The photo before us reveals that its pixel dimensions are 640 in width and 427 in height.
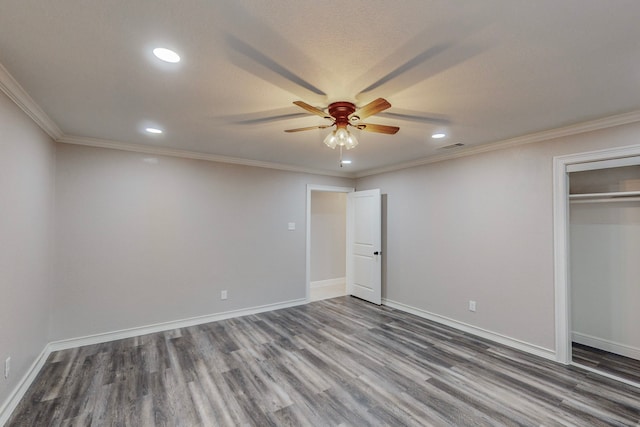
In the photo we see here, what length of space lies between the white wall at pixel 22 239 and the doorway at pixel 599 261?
16.4ft

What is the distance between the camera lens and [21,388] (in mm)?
2402

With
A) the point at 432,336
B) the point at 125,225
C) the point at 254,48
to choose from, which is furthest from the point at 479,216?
the point at 125,225

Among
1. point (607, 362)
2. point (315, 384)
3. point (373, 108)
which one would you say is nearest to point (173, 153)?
point (373, 108)

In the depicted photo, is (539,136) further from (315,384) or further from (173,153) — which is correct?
(173,153)

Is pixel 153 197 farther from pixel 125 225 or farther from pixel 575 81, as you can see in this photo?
pixel 575 81

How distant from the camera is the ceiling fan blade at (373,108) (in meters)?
1.88

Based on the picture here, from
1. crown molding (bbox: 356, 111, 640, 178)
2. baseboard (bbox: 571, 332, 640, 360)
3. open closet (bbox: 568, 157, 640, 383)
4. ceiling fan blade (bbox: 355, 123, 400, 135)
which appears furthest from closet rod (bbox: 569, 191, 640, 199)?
ceiling fan blade (bbox: 355, 123, 400, 135)

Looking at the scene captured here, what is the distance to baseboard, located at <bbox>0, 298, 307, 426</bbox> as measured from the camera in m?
2.25

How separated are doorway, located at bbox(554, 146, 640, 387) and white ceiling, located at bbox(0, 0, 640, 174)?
2.98ft

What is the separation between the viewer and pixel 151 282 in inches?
149

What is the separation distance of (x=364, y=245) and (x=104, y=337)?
4.08 meters

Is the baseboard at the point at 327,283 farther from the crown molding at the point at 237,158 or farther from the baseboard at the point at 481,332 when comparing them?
the crown molding at the point at 237,158

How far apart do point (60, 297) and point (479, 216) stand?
17.2 feet

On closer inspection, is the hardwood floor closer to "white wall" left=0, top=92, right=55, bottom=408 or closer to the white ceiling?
"white wall" left=0, top=92, right=55, bottom=408
